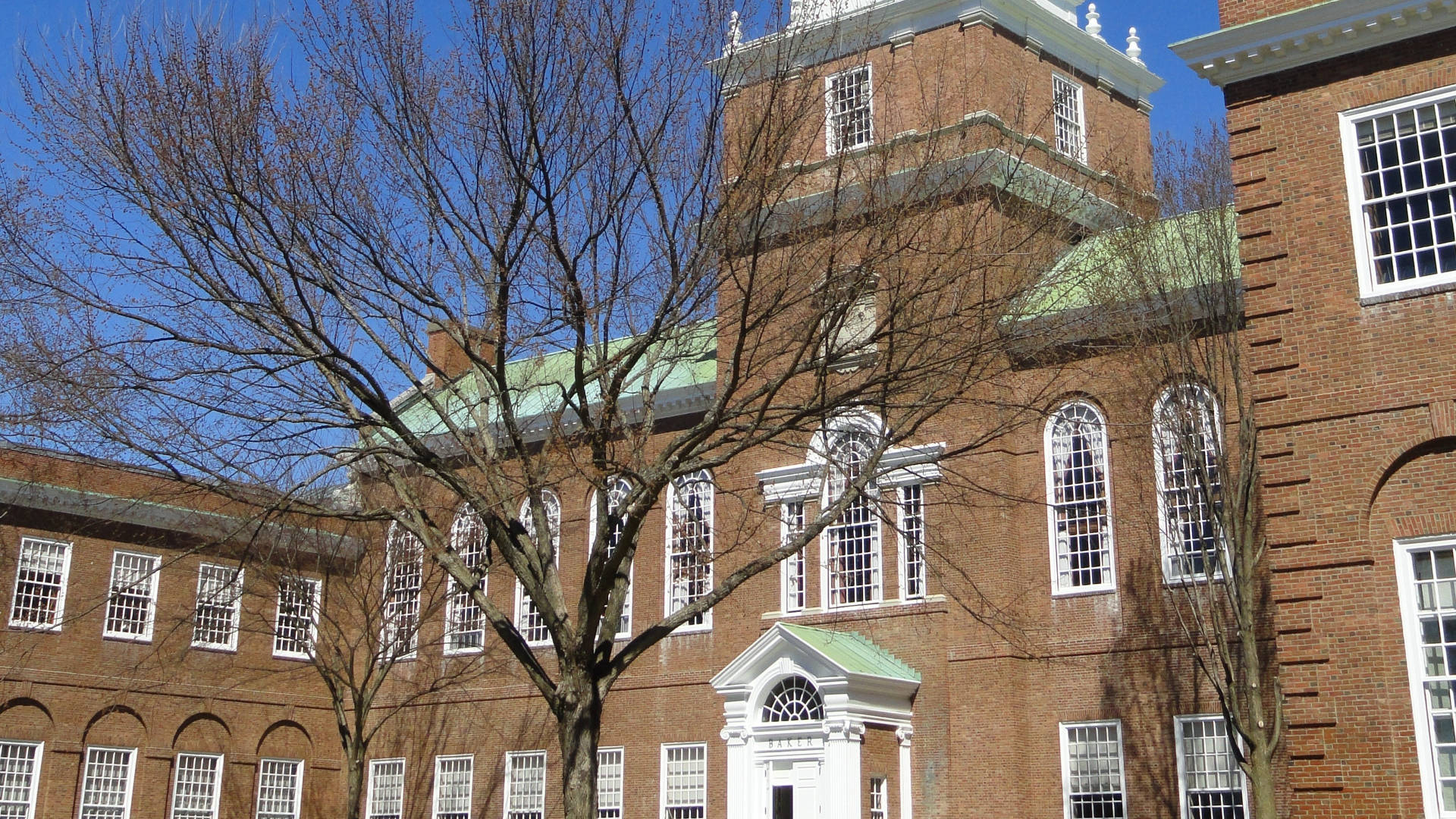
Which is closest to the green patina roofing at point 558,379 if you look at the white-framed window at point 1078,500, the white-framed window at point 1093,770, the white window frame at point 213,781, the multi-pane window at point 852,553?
the multi-pane window at point 852,553

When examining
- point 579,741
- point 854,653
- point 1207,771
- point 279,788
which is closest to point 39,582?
point 279,788

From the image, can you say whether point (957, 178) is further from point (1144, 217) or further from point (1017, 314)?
point (1144, 217)

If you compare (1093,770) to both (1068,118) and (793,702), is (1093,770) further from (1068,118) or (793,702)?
(1068,118)

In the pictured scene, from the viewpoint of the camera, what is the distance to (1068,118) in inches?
1155

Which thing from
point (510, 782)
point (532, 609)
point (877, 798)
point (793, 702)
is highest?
point (532, 609)

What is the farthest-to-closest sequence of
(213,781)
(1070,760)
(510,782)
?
(213,781)
(510,782)
(1070,760)

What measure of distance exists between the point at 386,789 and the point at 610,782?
22.9ft

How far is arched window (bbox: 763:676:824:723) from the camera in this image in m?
23.9

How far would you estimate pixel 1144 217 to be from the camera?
20.9 metres

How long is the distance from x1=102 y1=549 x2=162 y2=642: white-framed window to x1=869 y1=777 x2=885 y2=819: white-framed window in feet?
53.4

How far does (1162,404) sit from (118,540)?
22.4 m

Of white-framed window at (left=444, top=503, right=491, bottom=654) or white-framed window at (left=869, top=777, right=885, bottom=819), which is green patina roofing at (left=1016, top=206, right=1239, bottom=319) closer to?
white-framed window at (left=869, top=777, right=885, bottom=819)

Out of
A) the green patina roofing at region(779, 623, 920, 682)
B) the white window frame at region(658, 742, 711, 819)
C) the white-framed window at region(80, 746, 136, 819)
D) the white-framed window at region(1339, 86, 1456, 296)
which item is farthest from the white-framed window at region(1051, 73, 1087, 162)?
the white-framed window at region(80, 746, 136, 819)

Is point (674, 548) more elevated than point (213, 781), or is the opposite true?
point (674, 548)
